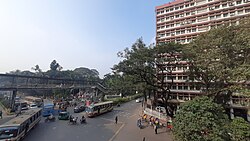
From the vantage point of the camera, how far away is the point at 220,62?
11.9m

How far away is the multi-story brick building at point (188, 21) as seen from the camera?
953 inches

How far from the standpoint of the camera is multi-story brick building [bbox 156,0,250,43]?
2459 centimetres

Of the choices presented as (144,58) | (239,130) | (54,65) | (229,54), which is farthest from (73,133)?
(54,65)

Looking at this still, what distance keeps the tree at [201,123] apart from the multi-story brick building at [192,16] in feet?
75.1

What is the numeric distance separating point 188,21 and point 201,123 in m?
27.3

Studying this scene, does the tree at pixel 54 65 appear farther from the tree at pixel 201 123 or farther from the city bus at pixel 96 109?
the tree at pixel 201 123

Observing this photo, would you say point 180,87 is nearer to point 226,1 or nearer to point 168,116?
point 168,116

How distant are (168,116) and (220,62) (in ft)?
31.9

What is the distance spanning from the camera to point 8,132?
10.5 metres

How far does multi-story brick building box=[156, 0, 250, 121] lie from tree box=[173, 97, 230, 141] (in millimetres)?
15436

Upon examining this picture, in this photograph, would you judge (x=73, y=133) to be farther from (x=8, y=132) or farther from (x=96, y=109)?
(x=96, y=109)

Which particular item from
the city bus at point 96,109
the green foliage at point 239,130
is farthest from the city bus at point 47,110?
the green foliage at point 239,130

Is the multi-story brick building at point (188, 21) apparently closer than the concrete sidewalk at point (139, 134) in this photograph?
No

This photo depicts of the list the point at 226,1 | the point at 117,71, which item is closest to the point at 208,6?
the point at 226,1
